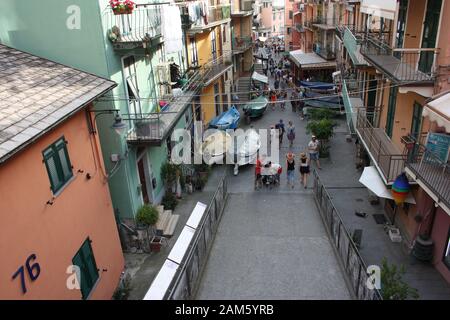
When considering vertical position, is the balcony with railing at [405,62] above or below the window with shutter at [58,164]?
above

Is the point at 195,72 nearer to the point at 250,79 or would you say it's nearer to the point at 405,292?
the point at 250,79

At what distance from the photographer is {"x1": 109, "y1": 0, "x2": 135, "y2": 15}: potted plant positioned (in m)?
11.3

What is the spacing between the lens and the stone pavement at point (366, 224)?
11852mm

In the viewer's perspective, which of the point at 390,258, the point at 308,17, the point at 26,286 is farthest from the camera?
the point at 308,17

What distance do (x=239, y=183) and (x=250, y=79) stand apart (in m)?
21.6

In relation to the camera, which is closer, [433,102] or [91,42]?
[433,102]

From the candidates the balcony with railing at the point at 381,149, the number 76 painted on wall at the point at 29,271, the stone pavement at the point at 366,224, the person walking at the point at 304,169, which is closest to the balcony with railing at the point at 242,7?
the stone pavement at the point at 366,224

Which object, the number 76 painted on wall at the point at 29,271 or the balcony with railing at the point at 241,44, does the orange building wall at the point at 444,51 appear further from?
the balcony with railing at the point at 241,44

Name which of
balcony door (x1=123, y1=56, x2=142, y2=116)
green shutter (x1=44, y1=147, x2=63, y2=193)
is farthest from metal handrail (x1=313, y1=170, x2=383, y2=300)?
balcony door (x1=123, y1=56, x2=142, y2=116)

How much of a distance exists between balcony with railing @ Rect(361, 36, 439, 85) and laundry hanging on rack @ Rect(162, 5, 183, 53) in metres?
7.37

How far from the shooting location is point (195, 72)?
2394 centimetres

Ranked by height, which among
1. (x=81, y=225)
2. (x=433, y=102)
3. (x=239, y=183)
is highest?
(x=433, y=102)

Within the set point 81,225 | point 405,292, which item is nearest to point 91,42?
point 81,225

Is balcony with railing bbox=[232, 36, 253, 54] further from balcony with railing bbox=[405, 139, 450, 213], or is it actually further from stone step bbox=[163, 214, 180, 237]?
balcony with railing bbox=[405, 139, 450, 213]
